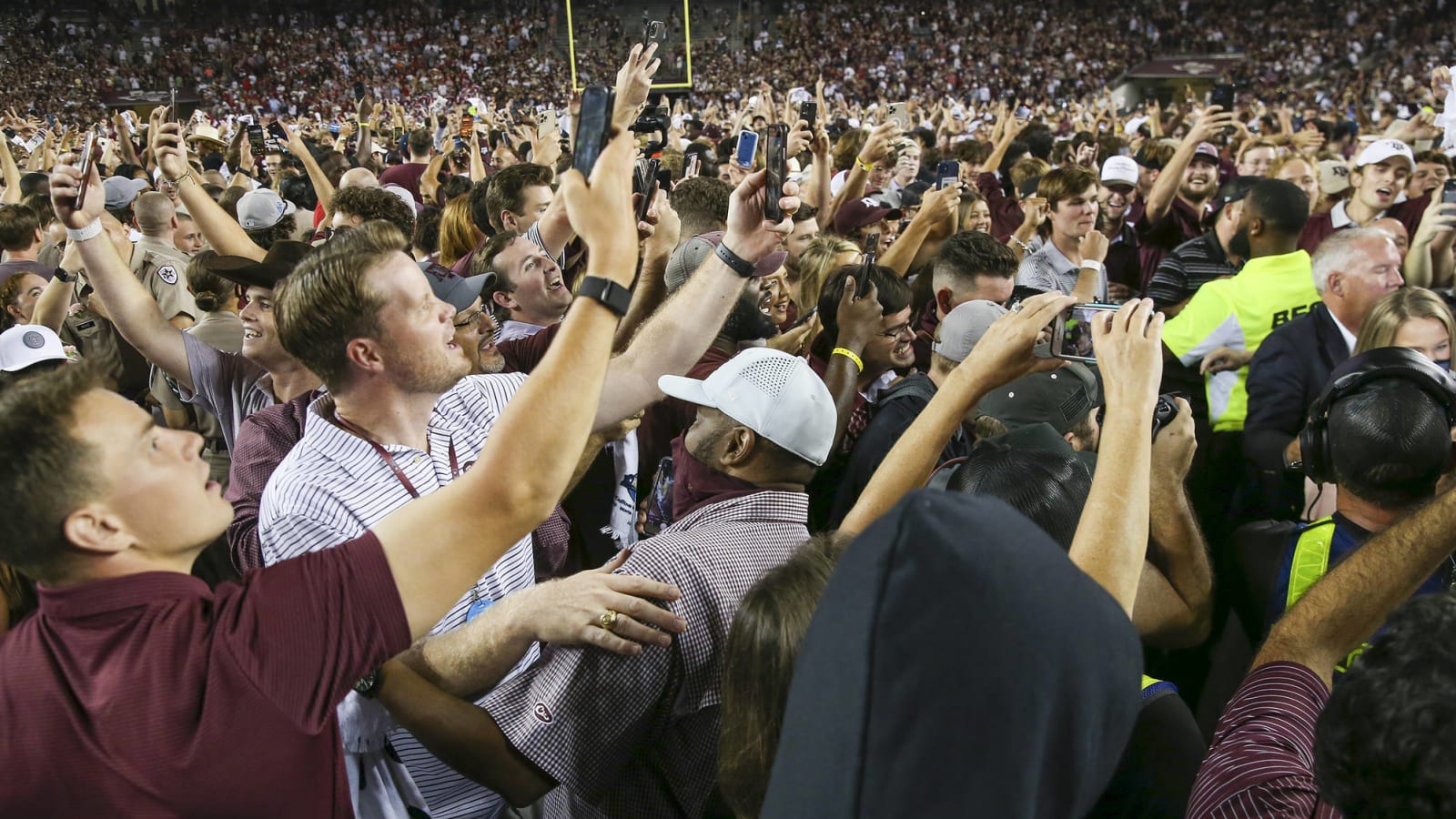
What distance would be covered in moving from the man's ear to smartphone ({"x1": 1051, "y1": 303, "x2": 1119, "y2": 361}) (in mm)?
1542

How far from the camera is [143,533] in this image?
132cm

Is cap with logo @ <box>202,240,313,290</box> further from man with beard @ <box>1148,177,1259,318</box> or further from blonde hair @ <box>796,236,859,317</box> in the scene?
man with beard @ <box>1148,177,1259,318</box>

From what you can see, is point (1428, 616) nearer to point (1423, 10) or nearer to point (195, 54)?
point (1423, 10)

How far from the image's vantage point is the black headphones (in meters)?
2.10

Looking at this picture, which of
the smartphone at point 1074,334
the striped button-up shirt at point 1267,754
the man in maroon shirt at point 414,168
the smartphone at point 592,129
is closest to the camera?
the striped button-up shirt at point 1267,754

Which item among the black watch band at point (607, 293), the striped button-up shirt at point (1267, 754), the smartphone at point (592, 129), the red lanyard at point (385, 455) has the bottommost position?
the striped button-up shirt at point (1267, 754)

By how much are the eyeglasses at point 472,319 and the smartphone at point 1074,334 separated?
1.67 meters

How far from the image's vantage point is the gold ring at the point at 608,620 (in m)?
1.62

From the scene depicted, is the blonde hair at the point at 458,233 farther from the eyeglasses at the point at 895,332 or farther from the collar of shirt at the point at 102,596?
the collar of shirt at the point at 102,596

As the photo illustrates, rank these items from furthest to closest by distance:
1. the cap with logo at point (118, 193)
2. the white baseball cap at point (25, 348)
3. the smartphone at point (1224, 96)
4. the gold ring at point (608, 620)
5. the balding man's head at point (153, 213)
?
the smartphone at point (1224, 96) < the cap with logo at point (118, 193) < the balding man's head at point (153, 213) < the white baseball cap at point (25, 348) < the gold ring at point (608, 620)

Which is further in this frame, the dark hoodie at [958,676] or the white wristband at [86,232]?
the white wristband at [86,232]

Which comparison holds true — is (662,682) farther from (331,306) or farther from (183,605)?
(331,306)

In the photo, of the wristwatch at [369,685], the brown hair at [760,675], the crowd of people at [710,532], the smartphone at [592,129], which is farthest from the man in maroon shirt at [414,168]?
the brown hair at [760,675]

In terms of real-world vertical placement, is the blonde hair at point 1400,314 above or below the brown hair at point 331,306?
below
